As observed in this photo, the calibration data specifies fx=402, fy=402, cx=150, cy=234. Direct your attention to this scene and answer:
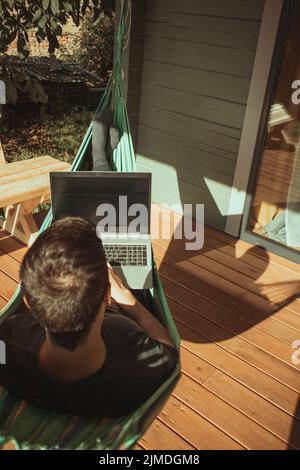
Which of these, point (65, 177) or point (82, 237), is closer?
point (82, 237)

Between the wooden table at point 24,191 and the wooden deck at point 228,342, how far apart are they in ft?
0.39

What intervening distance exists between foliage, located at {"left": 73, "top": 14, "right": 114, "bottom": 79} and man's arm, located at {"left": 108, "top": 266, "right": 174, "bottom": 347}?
7267 millimetres

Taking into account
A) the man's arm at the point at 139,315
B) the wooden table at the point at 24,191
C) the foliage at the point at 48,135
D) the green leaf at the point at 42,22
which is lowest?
the foliage at the point at 48,135

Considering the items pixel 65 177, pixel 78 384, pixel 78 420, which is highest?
pixel 65 177

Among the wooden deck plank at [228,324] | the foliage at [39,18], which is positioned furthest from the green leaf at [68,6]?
the wooden deck plank at [228,324]

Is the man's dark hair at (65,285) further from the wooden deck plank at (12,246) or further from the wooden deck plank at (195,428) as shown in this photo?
the wooden deck plank at (12,246)

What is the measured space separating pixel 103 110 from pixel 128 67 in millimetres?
1045

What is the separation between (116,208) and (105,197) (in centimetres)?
8

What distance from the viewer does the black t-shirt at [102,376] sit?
43.2 inches

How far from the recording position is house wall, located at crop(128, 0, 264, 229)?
2.95 meters

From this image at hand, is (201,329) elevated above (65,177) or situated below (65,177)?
below

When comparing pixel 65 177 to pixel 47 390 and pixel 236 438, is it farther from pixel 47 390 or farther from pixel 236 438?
pixel 236 438

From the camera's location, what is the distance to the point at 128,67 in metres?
3.50
